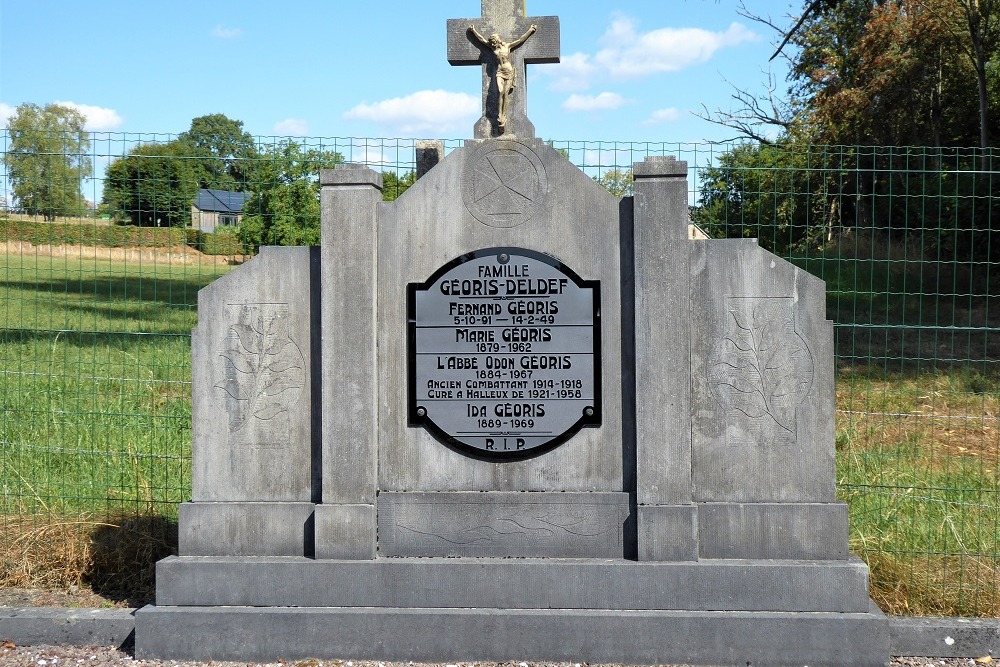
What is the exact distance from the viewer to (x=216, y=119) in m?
94.3

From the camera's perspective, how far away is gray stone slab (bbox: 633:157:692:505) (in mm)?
4836

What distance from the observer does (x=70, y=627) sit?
17.1 ft

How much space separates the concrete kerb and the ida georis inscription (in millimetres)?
1989

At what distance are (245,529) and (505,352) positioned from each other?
1.71m

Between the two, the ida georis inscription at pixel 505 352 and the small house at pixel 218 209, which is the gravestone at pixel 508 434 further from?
the small house at pixel 218 209

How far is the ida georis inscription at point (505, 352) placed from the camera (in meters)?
4.98

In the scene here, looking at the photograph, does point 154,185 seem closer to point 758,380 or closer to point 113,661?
point 113,661

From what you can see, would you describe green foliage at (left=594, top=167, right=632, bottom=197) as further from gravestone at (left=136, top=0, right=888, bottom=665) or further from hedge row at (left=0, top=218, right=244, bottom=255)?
hedge row at (left=0, top=218, right=244, bottom=255)

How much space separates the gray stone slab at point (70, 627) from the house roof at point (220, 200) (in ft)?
8.30

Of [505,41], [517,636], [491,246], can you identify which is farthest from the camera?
[505,41]

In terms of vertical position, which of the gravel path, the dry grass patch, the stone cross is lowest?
the gravel path

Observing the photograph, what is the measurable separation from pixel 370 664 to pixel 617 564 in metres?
1.36

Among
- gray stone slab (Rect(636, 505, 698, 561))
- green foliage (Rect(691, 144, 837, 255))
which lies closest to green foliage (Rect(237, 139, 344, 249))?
green foliage (Rect(691, 144, 837, 255))

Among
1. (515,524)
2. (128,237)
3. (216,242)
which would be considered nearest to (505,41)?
(216,242)
